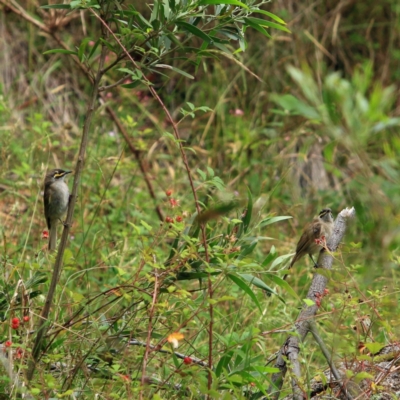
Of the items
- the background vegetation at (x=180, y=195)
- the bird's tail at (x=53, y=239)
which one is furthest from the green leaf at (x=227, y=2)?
the bird's tail at (x=53, y=239)

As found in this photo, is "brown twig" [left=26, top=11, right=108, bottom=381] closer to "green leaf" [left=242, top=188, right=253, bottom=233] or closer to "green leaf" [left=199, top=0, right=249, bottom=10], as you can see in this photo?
"green leaf" [left=199, top=0, right=249, bottom=10]

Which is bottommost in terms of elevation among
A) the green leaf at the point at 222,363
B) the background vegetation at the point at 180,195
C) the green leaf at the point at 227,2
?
the background vegetation at the point at 180,195

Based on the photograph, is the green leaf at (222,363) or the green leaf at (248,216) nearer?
the green leaf at (222,363)

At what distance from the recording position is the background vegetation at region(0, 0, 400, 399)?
10.8ft

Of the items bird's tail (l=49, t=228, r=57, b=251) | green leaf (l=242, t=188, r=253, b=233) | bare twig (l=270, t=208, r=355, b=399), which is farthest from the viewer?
bird's tail (l=49, t=228, r=57, b=251)

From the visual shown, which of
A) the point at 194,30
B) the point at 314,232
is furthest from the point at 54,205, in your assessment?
the point at 194,30

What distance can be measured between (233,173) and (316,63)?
6.00 feet

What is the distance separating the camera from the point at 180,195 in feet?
22.9

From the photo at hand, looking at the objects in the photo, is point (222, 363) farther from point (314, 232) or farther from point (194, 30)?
point (314, 232)

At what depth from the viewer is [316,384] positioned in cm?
349

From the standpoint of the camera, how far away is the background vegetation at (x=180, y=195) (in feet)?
10.8

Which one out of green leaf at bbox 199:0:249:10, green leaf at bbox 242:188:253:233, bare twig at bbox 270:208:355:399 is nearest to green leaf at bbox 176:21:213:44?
green leaf at bbox 199:0:249:10

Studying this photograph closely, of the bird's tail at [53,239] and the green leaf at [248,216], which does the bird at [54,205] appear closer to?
the bird's tail at [53,239]

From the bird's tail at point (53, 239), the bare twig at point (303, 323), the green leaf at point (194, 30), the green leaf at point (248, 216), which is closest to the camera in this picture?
the green leaf at point (194, 30)
